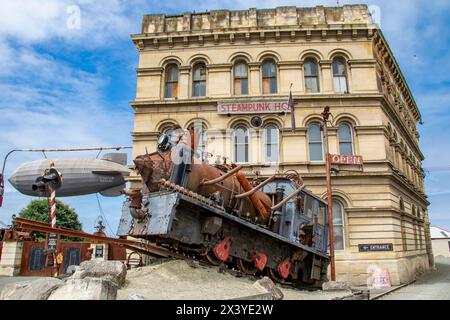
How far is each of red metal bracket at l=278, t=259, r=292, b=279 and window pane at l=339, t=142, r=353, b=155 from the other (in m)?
9.78

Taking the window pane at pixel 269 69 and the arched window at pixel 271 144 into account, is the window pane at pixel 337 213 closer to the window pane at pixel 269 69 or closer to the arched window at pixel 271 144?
the arched window at pixel 271 144

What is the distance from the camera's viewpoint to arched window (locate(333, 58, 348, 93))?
64.8 ft

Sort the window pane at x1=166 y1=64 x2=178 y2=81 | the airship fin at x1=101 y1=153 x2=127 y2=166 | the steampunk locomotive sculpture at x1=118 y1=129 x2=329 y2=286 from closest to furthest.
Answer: the steampunk locomotive sculpture at x1=118 y1=129 x2=329 y2=286, the window pane at x1=166 y1=64 x2=178 y2=81, the airship fin at x1=101 y1=153 x2=127 y2=166

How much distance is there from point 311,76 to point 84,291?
17.9 metres

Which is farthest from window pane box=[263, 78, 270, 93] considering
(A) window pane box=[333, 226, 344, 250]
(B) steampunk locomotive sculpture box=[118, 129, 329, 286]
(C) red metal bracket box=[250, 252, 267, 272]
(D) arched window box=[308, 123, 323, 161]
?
(C) red metal bracket box=[250, 252, 267, 272]

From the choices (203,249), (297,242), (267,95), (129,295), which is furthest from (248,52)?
(129,295)

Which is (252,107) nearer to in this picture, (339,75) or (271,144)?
(271,144)

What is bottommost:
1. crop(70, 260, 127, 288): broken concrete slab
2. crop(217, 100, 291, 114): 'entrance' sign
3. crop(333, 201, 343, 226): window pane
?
crop(70, 260, 127, 288): broken concrete slab

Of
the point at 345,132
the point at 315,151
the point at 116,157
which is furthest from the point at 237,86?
the point at 116,157

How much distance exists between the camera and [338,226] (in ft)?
57.8

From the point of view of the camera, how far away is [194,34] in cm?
2025

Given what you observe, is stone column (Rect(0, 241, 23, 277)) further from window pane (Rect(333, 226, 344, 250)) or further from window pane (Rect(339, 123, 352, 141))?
window pane (Rect(339, 123, 352, 141))
